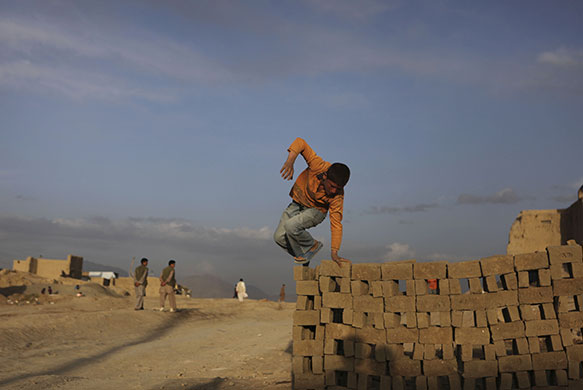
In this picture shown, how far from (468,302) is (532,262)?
0.97 m

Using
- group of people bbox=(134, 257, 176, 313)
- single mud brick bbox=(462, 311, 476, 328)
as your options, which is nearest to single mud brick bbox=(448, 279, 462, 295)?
single mud brick bbox=(462, 311, 476, 328)

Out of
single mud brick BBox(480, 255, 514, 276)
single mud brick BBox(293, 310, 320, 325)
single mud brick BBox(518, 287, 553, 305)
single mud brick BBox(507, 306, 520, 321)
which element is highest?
single mud brick BBox(480, 255, 514, 276)

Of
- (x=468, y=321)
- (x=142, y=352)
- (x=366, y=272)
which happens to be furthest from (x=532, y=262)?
(x=142, y=352)

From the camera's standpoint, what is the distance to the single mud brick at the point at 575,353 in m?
5.84

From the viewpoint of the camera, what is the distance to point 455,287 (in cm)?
622

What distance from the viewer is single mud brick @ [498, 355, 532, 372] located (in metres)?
5.93

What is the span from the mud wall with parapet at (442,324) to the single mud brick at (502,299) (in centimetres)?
1

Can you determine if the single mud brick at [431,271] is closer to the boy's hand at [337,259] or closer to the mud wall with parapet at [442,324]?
the mud wall with parapet at [442,324]

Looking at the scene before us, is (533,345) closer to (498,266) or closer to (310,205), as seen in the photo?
(498,266)

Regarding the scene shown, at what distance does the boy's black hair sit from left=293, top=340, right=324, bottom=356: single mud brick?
2.16m

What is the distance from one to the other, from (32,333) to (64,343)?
1.12 m

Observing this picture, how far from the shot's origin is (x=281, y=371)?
844 centimetres

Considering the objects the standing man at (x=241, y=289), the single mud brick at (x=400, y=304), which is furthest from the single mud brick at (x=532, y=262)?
the standing man at (x=241, y=289)

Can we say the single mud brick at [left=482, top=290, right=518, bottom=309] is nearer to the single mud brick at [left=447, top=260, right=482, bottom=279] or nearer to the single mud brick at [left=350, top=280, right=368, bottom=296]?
the single mud brick at [left=447, top=260, right=482, bottom=279]
